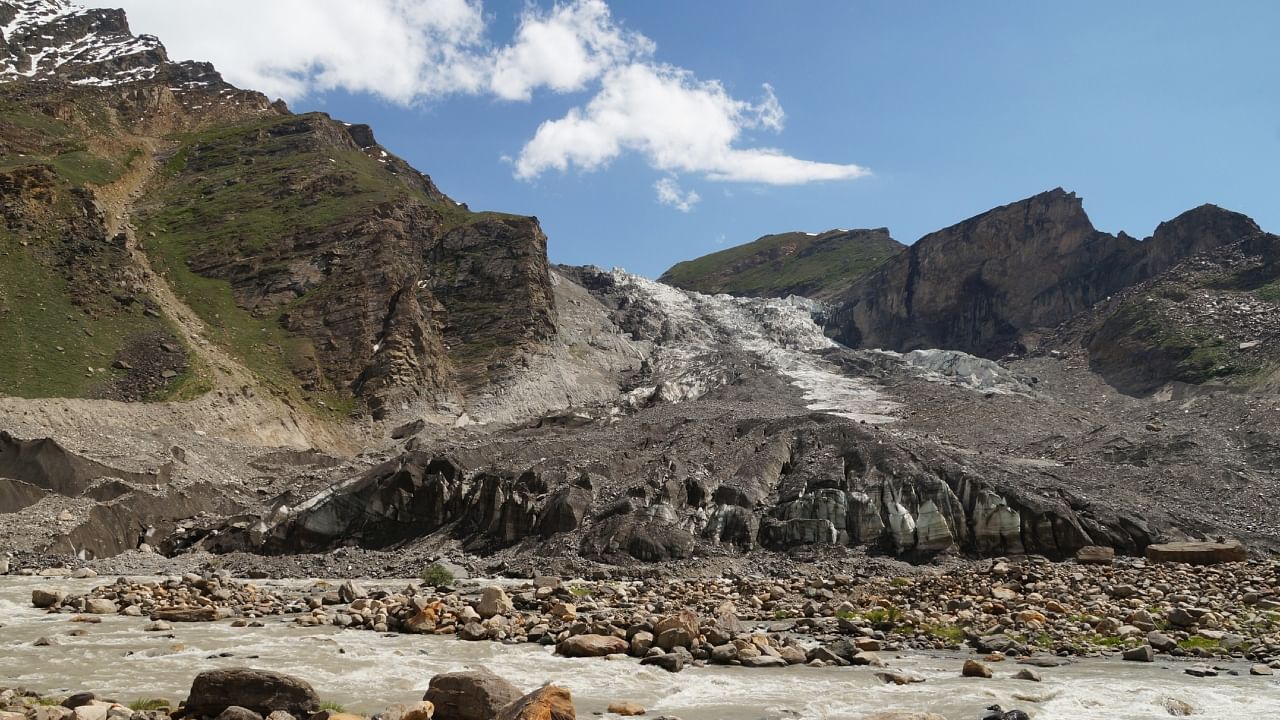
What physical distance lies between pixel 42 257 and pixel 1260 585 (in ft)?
294

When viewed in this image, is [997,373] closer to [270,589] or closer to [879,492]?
[879,492]

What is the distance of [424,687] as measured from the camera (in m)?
A: 17.3

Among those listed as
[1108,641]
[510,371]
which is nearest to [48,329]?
[510,371]

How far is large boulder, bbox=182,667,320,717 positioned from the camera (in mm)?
13742

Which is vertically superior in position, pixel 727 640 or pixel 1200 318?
pixel 1200 318

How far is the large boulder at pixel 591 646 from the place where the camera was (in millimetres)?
20453

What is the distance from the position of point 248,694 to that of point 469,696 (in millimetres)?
3512

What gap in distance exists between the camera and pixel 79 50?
177 m

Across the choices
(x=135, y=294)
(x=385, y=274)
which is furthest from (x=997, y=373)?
(x=135, y=294)

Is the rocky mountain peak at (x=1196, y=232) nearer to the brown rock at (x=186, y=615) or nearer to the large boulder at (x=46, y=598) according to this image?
the brown rock at (x=186, y=615)

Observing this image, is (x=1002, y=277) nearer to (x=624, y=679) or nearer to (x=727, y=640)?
(x=727, y=640)

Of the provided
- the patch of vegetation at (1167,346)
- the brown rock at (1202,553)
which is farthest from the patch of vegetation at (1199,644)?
the patch of vegetation at (1167,346)

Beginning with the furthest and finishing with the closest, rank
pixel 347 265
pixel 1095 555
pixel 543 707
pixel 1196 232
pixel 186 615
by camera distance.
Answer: pixel 1196 232 → pixel 347 265 → pixel 1095 555 → pixel 186 615 → pixel 543 707

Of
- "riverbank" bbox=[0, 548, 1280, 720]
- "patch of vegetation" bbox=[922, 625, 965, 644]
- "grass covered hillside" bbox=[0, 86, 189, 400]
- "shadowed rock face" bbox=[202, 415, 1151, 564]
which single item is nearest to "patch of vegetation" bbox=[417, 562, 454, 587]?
"riverbank" bbox=[0, 548, 1280, 720]
